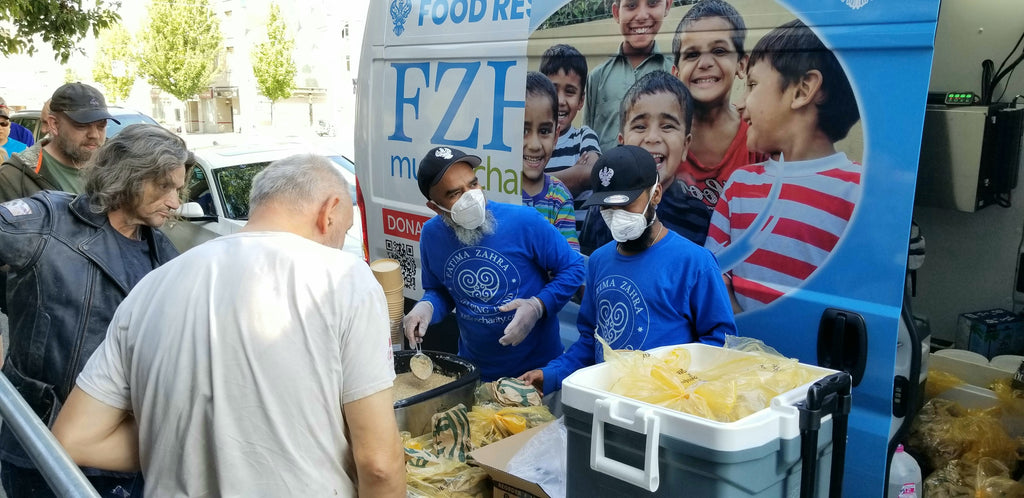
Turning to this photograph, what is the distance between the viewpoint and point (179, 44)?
36219mm

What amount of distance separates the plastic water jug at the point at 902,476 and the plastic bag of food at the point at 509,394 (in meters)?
1.22

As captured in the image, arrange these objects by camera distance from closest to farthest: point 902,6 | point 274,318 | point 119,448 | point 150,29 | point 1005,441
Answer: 1. point 274,318
2. point 119,448
3. point 902,6
4. point 1005,441
5. point 150,29

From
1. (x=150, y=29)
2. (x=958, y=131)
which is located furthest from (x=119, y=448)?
(x=150, y=29)

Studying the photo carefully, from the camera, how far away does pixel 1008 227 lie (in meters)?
3.28

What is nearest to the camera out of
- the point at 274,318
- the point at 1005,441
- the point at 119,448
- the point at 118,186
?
the point at 274,318

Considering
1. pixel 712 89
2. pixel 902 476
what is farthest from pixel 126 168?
pixel 902 476

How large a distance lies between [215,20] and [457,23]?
3799 centimetres

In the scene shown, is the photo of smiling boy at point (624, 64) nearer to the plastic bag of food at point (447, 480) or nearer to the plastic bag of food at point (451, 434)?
the plastic bag of food at point (451, 434)

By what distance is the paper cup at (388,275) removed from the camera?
3332 millimetres

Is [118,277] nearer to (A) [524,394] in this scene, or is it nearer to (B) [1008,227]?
(A) [524,394]

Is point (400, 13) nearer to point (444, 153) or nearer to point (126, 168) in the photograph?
point (444, 153)

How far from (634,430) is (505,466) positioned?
0.57 metres

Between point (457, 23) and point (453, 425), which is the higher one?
point (457, 23)

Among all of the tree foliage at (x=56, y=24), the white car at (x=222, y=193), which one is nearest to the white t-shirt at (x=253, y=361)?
the white car at (x=222, y=193)
